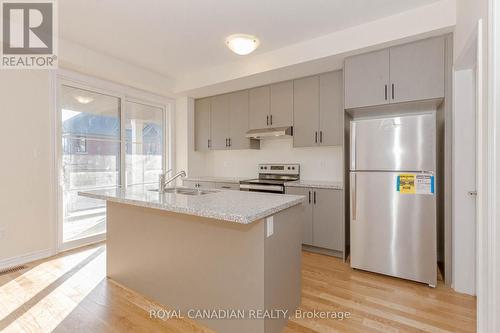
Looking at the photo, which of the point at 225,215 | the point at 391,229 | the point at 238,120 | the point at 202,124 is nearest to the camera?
the point at 225,215

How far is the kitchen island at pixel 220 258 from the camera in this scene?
1.60m

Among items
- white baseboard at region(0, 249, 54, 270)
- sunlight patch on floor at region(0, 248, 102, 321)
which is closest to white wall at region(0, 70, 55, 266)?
white baseboard at region(0, 249, 54, 270)

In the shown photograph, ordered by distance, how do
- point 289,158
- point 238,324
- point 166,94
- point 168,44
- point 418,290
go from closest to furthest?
point 238,324 → point 418,290 → point 168,44 → point 289,158 → point 166,94

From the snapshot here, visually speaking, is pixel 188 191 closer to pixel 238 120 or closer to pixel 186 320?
pixel 186 320

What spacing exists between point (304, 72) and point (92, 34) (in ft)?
8.54

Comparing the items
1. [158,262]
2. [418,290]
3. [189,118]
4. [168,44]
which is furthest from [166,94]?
[418,290]

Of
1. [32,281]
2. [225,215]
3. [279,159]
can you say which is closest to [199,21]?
→ [225,215]

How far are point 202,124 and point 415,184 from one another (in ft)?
11.6

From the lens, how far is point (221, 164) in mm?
4977

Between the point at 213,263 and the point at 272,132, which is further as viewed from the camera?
the point at 272,132

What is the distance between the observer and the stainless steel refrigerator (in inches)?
94.5

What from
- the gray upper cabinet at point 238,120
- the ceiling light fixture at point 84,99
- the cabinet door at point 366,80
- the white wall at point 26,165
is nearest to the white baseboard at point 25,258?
the white wall at point 26,165

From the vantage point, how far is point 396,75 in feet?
8.67

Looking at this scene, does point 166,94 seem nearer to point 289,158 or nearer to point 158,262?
point 289,158
